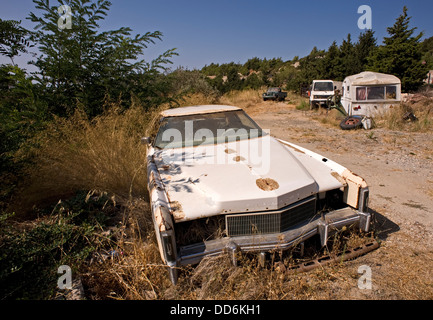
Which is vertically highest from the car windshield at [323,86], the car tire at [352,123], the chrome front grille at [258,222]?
the car windshield at [323,86]

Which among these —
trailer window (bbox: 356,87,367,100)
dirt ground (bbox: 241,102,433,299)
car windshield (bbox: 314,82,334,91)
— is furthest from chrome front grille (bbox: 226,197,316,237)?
car windshield (bbox: 314,82,334,91)

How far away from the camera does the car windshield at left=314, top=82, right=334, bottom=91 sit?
1577 cm

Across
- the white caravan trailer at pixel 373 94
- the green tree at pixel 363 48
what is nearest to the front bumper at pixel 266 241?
the white caravan trailer at pixel 373 94

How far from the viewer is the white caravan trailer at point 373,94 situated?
9852 millimetres

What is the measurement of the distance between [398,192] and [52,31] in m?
7.19

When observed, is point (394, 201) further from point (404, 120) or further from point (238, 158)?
point (404, 120)

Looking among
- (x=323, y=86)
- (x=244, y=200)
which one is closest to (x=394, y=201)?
(x=244, y=200)

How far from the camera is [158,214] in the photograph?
6.82 ft

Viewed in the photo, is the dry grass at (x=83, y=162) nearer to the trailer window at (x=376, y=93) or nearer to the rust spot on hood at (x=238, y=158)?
the rust spot on hood at (x=238, y=158)

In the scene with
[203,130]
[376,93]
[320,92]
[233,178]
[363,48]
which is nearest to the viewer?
[233,178]

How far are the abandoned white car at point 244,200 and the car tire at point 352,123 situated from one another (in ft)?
23.6

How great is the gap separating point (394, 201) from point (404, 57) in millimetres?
17219

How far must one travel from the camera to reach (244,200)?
2219 millimetres
